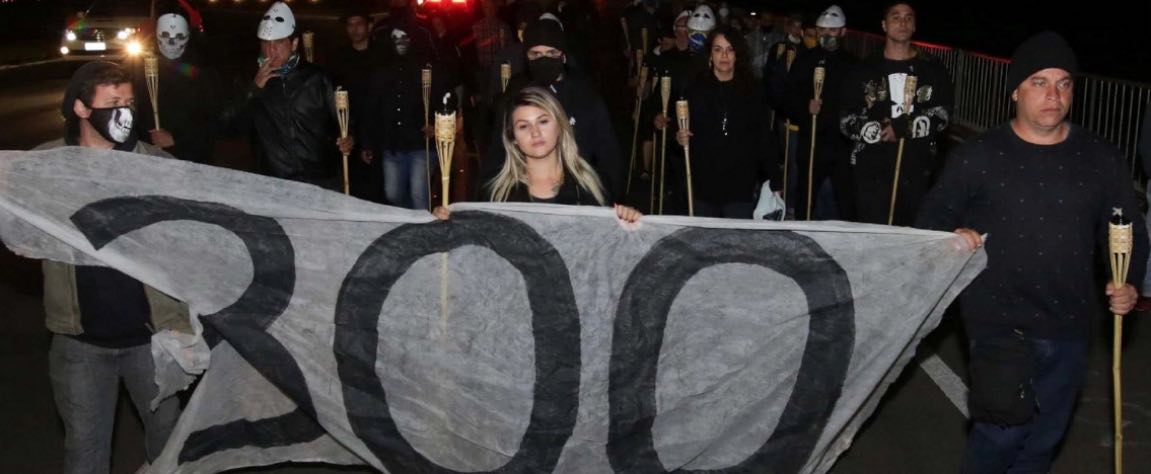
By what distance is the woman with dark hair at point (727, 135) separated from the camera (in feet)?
29.4

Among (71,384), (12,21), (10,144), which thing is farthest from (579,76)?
(12,21)

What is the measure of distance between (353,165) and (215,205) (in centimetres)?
555

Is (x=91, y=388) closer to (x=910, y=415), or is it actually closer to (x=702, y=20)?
(x=910, y=415)

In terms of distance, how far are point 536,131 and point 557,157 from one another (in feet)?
0.51

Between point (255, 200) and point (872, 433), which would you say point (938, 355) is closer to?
point (872, 433)

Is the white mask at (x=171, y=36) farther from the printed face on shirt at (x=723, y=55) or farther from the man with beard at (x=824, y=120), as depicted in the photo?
the man with beard at (x=824, y=120)

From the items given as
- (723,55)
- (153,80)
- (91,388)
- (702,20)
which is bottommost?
(91,388)

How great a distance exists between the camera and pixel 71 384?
18.0ft

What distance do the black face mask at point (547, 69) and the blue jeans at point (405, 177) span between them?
8.03 ft

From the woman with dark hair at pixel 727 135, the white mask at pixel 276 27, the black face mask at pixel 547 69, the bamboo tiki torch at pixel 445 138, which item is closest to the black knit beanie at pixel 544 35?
the black face mask at pixel 547 69

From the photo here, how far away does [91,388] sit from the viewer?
5.49 m

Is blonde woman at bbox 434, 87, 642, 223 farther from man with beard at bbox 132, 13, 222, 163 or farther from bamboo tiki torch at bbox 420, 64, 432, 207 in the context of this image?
bamboo tiki torch at bbox 420, 64, 432, 207

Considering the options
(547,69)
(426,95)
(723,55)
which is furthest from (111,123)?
(426,95)

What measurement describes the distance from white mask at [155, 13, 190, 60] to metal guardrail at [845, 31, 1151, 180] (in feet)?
26.3
